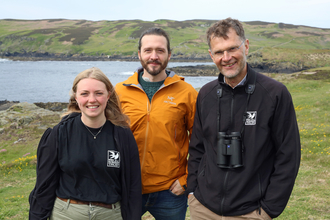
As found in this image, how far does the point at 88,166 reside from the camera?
2.91 meters

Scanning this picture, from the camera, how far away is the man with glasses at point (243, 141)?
280cm

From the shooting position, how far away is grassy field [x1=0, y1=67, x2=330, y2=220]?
257 inches

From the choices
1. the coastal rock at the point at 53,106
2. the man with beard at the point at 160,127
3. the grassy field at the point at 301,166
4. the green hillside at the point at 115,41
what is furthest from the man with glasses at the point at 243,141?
the green hillside at the point at 115,41

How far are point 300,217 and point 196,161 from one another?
4.04 meters

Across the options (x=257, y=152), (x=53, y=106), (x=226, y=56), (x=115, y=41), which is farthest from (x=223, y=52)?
(x=115, y=41)

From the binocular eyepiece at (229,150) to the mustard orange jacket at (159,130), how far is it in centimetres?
81

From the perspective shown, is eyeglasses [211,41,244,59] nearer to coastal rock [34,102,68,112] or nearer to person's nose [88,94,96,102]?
person's nose [88,94,96,102]

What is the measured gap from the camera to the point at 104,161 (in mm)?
2959

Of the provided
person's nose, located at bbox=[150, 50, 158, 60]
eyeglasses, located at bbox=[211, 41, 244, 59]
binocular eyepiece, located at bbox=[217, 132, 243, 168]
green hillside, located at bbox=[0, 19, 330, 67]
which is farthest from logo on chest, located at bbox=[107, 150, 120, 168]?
green hillside, located at bbox=[0, 19, 330, 67]

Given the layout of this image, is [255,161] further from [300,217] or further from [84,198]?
[300,217]

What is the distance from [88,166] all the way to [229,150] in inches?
60.4

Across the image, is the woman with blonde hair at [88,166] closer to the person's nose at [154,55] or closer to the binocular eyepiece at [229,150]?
the person's nose at [154,55]

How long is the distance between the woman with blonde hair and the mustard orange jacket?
18.4 inches

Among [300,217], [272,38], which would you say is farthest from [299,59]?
[272,38]
